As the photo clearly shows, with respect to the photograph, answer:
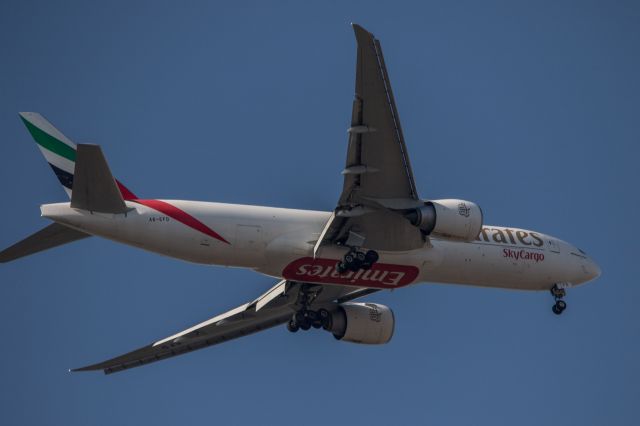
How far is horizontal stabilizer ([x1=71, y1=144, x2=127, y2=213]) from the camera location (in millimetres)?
30750

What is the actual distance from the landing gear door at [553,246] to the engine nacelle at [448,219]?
659cm

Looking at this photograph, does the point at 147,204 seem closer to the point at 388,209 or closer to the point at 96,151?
the point at 96,151

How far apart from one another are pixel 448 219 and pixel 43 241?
470 inches

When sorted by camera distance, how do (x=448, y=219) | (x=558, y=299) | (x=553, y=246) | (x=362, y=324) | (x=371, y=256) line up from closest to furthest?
1. (x=448, y=219)
2. (x=371, y=256)
3. (x=558, y=299)
4. (x=553, y=246)
5. (x=362, y=324)

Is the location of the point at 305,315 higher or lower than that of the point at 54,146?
lower

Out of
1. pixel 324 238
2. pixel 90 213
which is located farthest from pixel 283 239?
pixel 90 213

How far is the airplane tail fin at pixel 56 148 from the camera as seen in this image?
3428 cm

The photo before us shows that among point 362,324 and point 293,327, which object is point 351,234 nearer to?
point 293,327

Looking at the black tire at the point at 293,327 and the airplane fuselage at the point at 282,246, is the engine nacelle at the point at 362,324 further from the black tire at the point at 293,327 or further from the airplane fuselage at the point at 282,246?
the airplane fuselage at the point at 282,246

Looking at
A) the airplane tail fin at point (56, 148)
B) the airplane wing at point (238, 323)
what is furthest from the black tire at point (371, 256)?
the airplane tail fin at point (56, 148)

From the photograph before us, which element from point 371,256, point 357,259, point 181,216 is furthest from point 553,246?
point 181,216

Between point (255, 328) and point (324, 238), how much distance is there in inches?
354

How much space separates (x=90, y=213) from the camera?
107 ft

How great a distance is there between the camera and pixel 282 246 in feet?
113
